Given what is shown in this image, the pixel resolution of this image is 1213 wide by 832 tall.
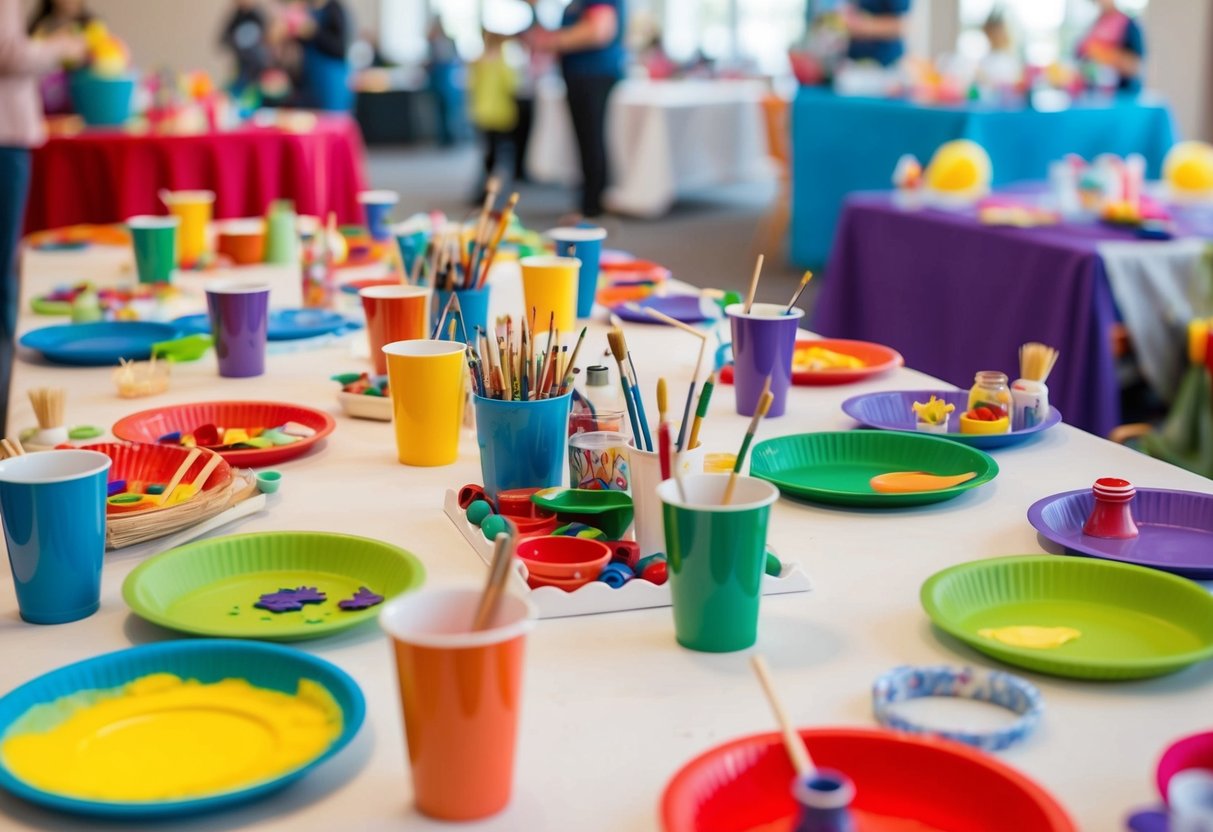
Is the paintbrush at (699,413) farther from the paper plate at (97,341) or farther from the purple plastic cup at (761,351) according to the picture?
the paper plate at (97,341)

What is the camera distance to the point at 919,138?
472 centimetres

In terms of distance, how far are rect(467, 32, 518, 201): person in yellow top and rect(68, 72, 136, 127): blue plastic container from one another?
370 centimetres

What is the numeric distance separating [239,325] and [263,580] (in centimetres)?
68

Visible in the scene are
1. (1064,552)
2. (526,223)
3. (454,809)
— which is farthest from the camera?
(526,223)

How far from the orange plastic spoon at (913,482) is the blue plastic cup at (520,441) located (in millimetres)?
299

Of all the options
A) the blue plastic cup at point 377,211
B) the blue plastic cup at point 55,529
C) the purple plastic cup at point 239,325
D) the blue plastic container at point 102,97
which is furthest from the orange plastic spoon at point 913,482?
the blue plastic container at point 102,97

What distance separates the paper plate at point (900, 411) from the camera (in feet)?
4.57

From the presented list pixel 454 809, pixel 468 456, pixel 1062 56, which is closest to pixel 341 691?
pixel 454 809

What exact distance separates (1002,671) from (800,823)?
337 mm

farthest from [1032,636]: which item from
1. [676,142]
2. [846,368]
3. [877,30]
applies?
[676,142]

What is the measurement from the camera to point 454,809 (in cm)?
68

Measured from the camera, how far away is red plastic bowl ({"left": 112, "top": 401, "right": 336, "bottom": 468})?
4.52 ft

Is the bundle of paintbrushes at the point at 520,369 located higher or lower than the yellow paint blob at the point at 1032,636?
higher

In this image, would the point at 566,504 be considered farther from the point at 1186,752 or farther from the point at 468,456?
the point at 1186,752
